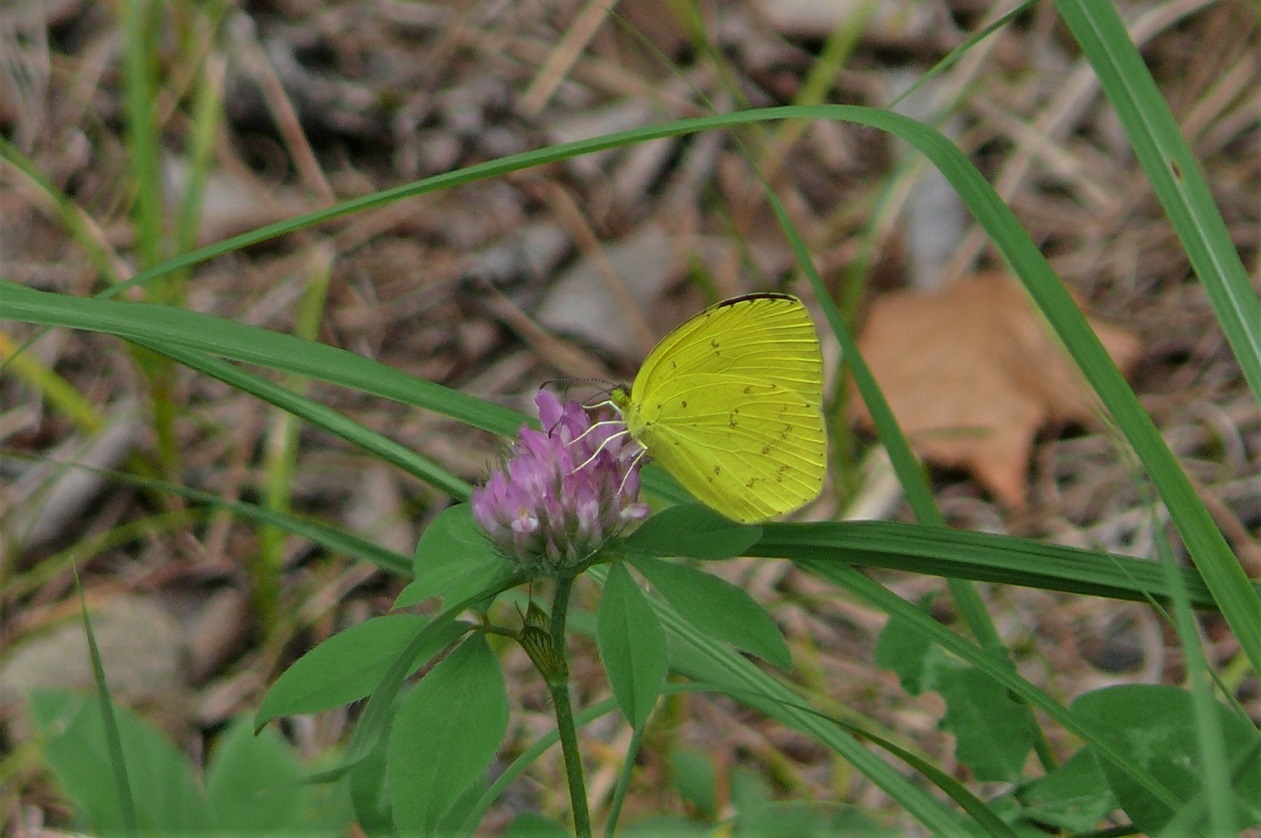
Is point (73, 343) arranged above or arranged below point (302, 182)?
below

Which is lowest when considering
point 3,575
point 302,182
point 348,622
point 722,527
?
point 3,575

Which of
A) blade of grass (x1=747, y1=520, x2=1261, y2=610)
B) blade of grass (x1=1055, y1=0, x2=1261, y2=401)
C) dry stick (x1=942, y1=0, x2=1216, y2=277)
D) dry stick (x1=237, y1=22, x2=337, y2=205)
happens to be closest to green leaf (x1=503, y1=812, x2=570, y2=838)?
blade of grass (x1=747, y1=520, x2=1261, y2=610)

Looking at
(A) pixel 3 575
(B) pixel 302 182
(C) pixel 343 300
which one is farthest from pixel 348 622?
(B) pixel 302 182

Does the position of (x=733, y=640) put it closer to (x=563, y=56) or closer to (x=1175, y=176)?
(x=1175, y=176)

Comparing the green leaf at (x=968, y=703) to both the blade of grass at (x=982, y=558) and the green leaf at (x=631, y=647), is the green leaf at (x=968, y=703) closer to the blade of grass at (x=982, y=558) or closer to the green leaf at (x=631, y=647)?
the blade of grass at (x=982, y=558)

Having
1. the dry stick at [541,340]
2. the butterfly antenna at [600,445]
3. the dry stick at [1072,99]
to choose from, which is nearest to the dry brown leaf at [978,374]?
the dry stick at [1072,99]

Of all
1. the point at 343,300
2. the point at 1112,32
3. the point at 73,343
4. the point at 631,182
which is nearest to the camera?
the point at 1112,32

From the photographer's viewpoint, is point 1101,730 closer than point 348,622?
Yes

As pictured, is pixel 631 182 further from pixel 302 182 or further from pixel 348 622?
pixel 348 622
